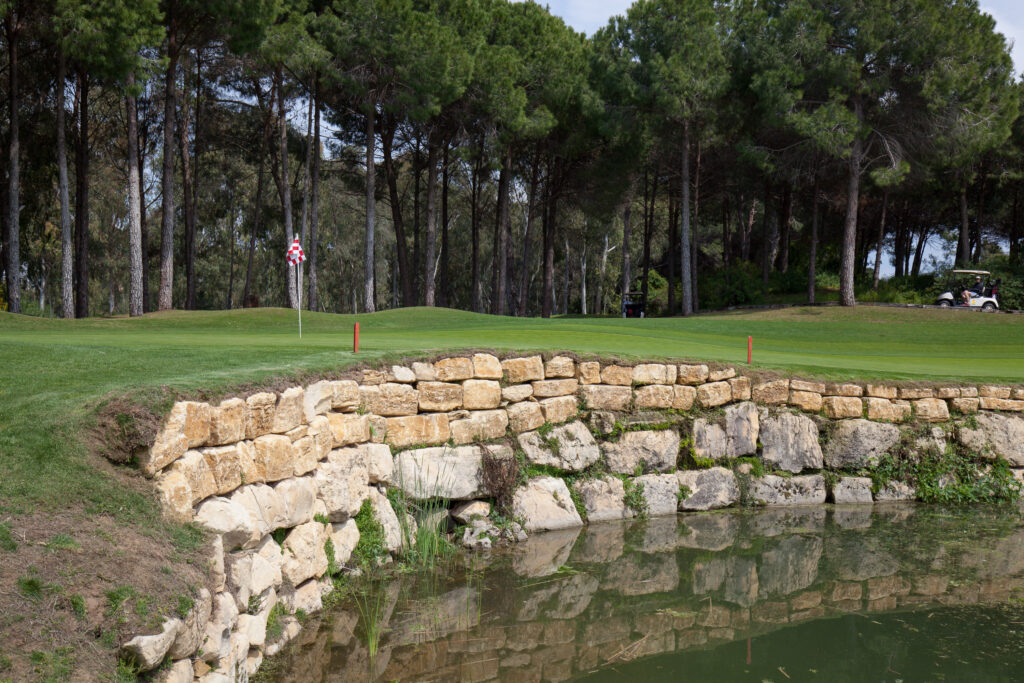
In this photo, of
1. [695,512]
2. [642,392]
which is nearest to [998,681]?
[695,512]

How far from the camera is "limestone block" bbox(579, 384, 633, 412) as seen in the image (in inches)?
397

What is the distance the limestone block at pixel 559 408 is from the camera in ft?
31.8

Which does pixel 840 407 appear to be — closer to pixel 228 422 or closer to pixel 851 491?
pixel 851 491

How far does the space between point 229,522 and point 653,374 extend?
649 centimetres

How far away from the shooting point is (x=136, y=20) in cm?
2027

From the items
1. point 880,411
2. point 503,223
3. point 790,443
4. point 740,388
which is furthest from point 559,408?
point 503,223

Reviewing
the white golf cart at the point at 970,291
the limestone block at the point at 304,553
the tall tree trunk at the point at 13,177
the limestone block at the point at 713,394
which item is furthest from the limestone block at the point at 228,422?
the white golf cart at the point at 970,291

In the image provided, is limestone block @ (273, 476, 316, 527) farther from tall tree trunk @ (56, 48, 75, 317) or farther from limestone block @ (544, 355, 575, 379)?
tall tree trunk @ (56, 48, 75, 317)

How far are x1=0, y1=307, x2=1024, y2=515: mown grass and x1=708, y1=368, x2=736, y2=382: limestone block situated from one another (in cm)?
53

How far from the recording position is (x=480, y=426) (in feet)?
29.6

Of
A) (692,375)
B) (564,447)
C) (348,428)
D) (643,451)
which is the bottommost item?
(643,451)

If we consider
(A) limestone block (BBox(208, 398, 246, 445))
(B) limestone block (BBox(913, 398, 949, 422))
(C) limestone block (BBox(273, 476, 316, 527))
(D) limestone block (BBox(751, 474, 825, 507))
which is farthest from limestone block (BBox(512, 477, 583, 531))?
(B) limestone block (BBox(913, 398, 949, 422))

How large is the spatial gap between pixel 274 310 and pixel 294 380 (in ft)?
52.7

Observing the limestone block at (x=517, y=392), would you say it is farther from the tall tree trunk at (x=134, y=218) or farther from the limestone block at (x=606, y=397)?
the tall tree trunk at (x=134, y=218)
